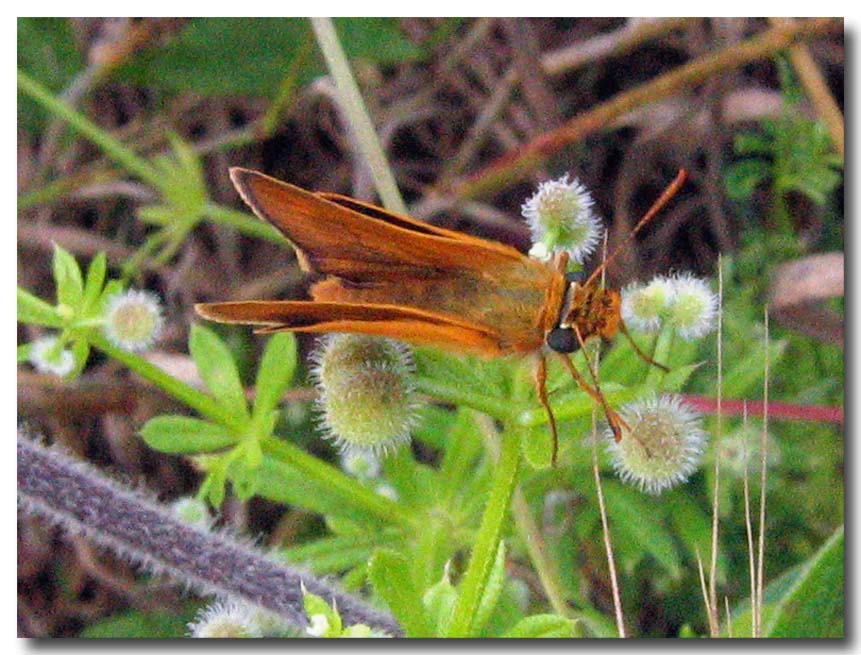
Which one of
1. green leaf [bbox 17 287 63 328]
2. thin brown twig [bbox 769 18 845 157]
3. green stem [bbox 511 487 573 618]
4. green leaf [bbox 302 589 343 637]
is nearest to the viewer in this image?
green leaf [bbox 302 589 343 637]

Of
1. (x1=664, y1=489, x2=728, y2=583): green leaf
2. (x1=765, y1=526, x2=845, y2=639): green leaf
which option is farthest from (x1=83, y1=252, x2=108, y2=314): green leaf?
(x1=765, y1=526, x2=845, y2=639): green leaf

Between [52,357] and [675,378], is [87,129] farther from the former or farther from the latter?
[675,378]

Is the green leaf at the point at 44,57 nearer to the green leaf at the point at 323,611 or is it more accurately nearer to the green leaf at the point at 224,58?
the green leaf at the point at 224,58

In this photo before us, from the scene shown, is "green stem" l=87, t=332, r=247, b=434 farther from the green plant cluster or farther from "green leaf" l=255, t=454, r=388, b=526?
"green leaf" l=255, t=454, r=388, b=526

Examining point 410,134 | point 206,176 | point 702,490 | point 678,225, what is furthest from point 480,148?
point 702,490

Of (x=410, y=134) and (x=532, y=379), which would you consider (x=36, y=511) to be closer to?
(x=532, y=379)

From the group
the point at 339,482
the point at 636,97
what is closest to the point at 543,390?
the point at 339,482
